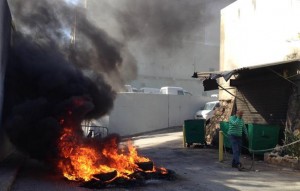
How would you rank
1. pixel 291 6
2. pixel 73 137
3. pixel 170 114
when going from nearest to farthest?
pixel 73 137 → pixel 291 6 → pixel 170 114

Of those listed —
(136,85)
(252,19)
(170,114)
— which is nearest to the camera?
(252,19)

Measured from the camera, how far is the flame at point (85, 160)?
7829mm

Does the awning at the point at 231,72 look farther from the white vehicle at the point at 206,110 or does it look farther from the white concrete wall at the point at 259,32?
the white vehicle at the point at 206,110

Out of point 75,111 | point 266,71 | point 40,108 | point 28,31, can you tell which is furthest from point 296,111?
point 28,31

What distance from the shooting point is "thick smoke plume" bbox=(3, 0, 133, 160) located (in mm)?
8398

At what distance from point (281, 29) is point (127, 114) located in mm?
12508

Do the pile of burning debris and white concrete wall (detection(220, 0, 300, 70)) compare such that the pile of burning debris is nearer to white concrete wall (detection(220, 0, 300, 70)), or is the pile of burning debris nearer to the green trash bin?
the green trash bin

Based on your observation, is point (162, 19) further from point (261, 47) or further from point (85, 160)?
point (261, 47)

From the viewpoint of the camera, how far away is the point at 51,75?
29.9 ft

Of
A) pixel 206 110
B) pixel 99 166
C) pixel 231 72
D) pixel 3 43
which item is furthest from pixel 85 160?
pixel 206 110

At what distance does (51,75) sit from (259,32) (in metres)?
8.54

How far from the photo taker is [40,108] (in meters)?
8.52

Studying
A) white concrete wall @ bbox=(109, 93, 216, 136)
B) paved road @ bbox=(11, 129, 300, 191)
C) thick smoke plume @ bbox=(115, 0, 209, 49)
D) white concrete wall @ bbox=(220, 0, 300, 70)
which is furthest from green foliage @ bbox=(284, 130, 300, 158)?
white concrete wall @ bbox=(109, 93, 216, 136)

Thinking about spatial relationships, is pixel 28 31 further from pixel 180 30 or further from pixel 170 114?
pixel 170 114
